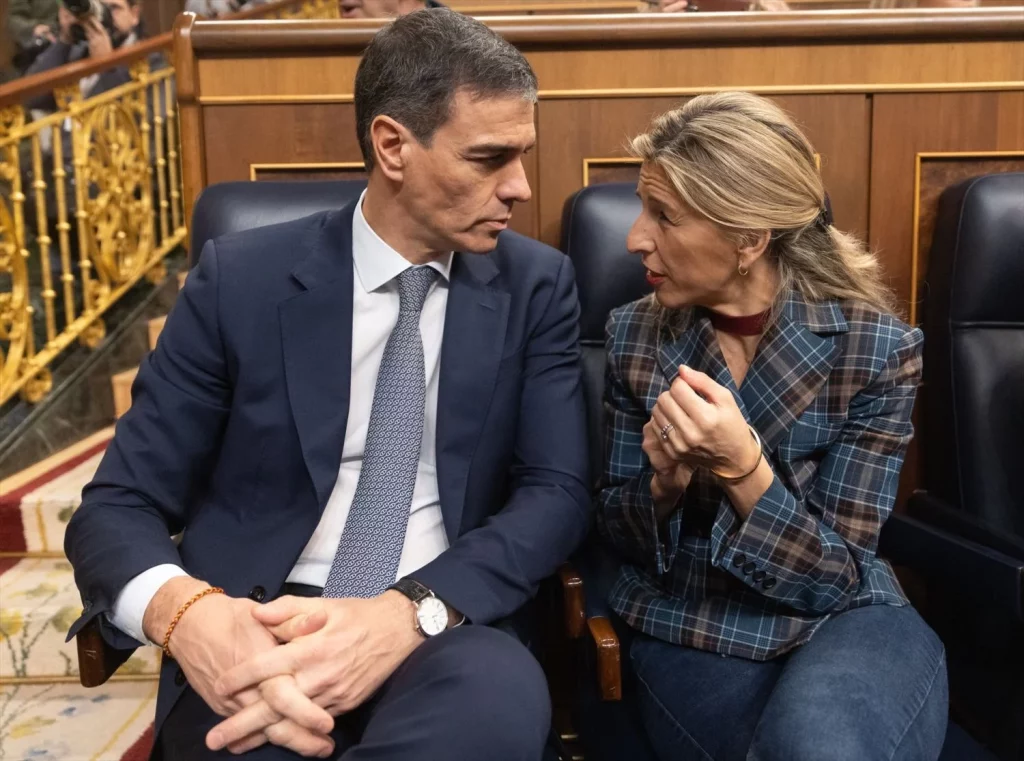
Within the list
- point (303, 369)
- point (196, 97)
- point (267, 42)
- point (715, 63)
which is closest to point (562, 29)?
point (715, 63)

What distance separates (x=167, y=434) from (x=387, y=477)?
30 centimetres

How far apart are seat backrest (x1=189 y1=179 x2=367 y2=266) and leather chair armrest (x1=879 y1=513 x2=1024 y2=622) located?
3.38 ft

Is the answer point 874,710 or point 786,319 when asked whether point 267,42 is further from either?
point 874,710

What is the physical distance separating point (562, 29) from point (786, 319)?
0.77m

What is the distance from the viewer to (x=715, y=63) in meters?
1.93

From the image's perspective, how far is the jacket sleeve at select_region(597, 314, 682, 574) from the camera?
1.46 meters

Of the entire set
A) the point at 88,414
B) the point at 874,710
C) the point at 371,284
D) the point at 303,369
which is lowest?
the point at 88,414

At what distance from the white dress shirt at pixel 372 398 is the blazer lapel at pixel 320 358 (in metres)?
0.03

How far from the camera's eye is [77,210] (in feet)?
11.1

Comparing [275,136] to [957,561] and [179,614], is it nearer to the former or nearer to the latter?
[179,614]

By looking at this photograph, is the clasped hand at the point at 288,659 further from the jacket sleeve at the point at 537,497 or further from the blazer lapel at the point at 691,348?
the blazer lapel at the point at 691,348

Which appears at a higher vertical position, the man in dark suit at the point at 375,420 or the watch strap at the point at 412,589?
the man in dark suit at the point at 375,420

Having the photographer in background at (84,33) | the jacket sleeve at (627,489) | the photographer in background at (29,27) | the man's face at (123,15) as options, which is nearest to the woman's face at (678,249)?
the jacket sleeve at (627,489)

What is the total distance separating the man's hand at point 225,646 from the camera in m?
1.18
